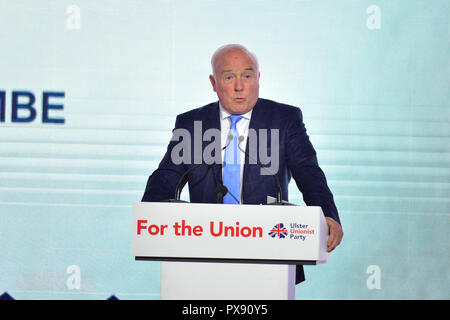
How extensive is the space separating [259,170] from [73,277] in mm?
1625

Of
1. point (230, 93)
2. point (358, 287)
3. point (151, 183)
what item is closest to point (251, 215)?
point (151, 183)

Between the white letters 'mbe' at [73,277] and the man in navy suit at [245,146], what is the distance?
1259 mm

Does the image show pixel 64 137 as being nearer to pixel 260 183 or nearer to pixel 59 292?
pixel 59 292

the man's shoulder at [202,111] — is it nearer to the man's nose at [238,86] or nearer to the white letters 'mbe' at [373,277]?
the man's nose at [238,86]

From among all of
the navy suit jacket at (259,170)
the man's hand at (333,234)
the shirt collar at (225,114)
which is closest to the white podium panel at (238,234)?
the man's hand at (333,234)

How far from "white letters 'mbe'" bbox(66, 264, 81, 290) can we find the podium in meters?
2.24

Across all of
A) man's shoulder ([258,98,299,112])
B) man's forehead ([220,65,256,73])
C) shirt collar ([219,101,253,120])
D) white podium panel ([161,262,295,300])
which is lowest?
white podium panel ([161,262,295,300])

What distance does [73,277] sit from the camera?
4.72 m

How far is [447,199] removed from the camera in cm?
471

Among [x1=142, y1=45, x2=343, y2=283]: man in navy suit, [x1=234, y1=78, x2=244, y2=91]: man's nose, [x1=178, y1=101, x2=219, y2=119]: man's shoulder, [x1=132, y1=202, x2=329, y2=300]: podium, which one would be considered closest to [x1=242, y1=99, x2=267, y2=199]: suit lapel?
[x1=142, y1=45, x2=343, y2=283]: man in navy suit

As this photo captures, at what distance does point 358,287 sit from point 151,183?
1.77 meters

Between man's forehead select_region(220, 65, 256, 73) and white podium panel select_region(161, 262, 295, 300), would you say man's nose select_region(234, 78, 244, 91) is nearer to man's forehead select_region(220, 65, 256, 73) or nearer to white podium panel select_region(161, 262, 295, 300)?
man's forehead select_region(220, 65, 256, 73)

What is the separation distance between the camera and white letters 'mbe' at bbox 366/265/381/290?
185 inches

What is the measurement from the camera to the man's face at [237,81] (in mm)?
3990
